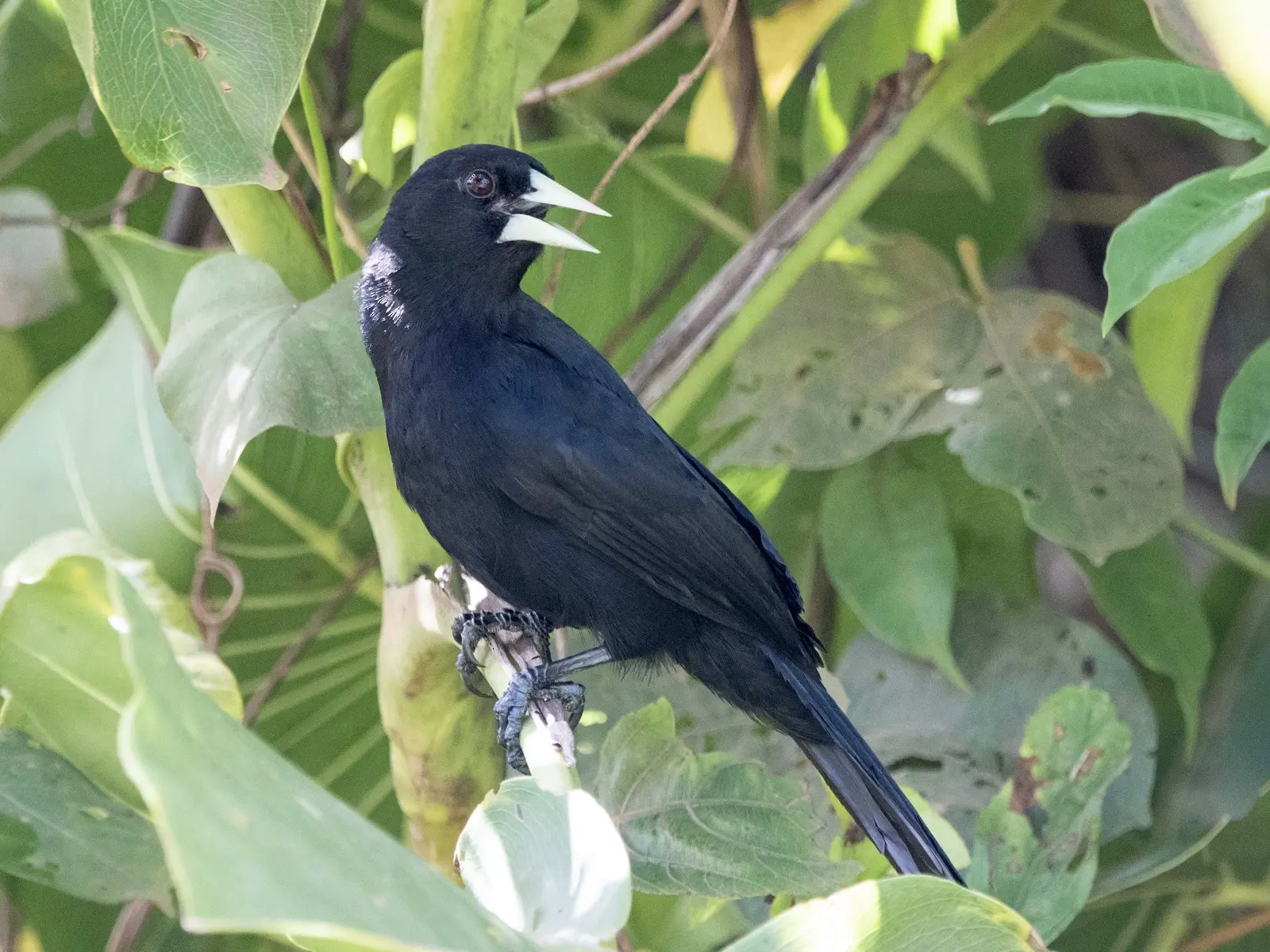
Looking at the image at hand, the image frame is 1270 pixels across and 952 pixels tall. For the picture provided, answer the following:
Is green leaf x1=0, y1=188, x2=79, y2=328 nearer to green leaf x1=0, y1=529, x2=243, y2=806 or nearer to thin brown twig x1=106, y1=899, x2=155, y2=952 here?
green leaf x1=0, y1=529, x2=243, y2=806

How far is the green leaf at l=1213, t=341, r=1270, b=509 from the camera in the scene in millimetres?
1403

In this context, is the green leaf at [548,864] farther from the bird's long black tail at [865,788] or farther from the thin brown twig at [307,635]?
the thin brown twig at [307,635]

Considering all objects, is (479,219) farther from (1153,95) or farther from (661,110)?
(1153,95)

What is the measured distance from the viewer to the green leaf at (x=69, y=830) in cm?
153

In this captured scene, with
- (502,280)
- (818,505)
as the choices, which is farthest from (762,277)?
(818,505)

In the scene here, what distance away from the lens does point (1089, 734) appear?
1.70 m

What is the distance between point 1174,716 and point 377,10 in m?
1.86

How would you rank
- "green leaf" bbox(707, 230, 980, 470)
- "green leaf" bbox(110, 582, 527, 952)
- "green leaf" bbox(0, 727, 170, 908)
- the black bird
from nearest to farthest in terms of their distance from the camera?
"green leaf" bbox(110, 582, 527, 952)
"green leaf" bbox(0, 727, 170, 908)
the black bird
"green leaf" bbox(707, 230, 980, 470)

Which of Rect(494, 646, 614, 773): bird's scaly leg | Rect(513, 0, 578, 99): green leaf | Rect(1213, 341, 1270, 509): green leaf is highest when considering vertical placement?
Rect(513, 0, 578, 99): green leaf

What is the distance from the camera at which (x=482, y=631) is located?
6.00 ft

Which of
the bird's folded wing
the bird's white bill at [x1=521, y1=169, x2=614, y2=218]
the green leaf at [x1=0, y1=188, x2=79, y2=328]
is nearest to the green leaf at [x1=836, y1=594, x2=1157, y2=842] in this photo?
the bird's folded wing

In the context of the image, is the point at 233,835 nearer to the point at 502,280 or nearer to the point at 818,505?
the point at 502,280

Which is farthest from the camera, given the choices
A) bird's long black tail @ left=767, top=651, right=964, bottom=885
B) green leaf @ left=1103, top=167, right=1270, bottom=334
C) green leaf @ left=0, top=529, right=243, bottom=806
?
bird's long black tail @ left=767, top=651, right=964, bottom=885

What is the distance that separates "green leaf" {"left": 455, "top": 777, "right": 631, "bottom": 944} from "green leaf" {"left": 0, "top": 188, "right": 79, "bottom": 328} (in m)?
1.78
